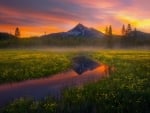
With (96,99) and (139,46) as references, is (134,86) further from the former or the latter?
(139,46)

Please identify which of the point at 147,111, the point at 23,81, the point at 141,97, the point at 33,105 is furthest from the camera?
the point at 23,81

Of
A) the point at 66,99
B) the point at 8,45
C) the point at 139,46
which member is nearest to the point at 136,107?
the point at 66,99

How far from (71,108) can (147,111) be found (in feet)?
14.2

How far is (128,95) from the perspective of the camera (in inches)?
669

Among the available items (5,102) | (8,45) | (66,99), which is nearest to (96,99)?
(66,99)

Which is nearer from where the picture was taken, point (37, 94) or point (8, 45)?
point (37, 94)

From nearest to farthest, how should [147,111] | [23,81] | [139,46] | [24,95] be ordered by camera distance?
[147,111]
[24,95]
[23,81]
[139,46]

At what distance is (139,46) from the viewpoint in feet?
602

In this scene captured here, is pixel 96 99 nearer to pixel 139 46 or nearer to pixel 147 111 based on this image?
pixel 147 111

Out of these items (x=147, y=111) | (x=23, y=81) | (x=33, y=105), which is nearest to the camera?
(x=147, y=111)

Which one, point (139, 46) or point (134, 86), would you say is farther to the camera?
point (139, 46)

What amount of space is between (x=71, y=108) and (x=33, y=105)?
251 centimetres

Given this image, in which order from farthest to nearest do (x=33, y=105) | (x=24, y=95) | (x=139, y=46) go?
1. (x=139, y=46)
2. (x=24, y=95)
3. (x=33, y=105)

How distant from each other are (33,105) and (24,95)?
4.65 meters
